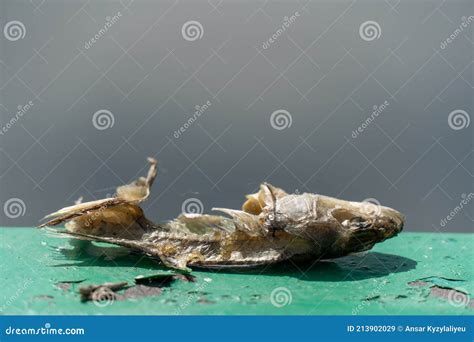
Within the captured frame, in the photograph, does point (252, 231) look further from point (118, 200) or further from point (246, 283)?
point (118, 200)

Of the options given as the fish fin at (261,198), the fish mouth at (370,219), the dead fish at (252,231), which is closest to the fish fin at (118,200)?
the dead fish at (252,231)

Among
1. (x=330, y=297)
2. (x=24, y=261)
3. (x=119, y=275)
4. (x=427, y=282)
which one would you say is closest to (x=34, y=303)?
(x=119, y=275)

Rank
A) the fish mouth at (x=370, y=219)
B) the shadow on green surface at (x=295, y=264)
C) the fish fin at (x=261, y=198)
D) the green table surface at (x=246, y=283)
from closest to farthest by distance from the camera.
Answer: the green table surface at (x=246, y=283)
the shadow on green surface at (x=295, y=264)
the fish mouth at (x=370, y=219)
the fish fin at (x=261, y=198)

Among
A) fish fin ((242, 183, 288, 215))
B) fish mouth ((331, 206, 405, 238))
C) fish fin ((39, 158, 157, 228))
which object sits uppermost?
fish mouth ((331, 206, 405, 238))

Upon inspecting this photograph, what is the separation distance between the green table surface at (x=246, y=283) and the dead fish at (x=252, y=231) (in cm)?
17

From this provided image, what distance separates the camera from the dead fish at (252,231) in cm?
533

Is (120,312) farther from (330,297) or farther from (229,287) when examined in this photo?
(330,297)

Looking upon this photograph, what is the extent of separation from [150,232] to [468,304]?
301cm

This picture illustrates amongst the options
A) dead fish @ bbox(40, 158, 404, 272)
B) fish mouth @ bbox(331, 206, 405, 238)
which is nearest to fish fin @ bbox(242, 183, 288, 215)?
dead fish @ bbox(40, 158, 404, 272)

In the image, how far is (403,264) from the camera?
5.72 meters

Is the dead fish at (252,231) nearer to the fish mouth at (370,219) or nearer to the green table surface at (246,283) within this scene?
the fish mouth at (370,219)

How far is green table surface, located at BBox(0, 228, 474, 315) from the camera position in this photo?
425 cm

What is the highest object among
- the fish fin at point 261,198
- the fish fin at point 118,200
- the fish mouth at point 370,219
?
the fish mouth at point 370,219

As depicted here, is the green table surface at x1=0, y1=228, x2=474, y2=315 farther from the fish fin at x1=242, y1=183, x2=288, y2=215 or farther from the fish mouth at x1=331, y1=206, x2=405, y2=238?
the fish fin at x1=242, y1=183, x2=288, y2=215
